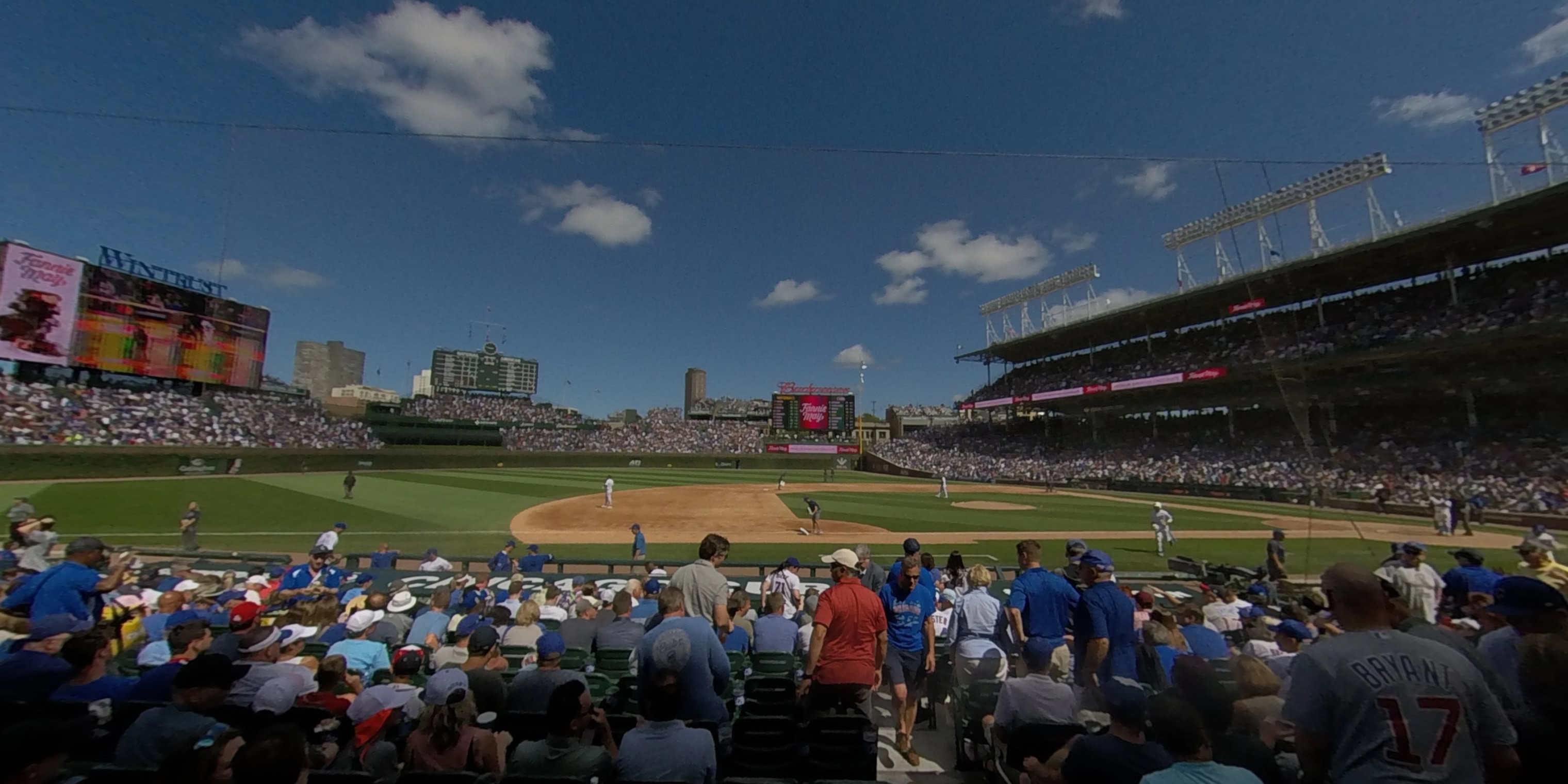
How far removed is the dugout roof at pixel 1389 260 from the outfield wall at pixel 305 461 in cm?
3644

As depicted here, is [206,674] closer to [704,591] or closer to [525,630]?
Result: [525,630]

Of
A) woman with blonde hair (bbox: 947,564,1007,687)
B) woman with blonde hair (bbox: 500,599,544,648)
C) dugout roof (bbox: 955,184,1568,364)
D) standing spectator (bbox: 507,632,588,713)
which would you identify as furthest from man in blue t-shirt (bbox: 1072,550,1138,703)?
dugout roof (bbox: 955,184,1568,364)

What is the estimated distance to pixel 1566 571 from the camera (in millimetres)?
7289

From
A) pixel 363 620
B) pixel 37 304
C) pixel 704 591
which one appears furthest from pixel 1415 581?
pixel 37 304

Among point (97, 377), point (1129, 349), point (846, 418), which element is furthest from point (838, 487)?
point (97, 377)

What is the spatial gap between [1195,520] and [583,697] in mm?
29786

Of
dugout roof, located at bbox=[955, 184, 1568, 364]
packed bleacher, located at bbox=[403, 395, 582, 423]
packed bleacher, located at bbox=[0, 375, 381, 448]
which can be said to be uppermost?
dugout roof, located at bbox=[955, 184, 1568, 364]

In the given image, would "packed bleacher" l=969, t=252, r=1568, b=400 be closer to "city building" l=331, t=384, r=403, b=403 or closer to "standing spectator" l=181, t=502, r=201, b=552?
"standing spectator" l=181, t=502, r=201, b=552

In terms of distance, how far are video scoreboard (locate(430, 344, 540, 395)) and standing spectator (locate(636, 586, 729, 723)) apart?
10327 cm

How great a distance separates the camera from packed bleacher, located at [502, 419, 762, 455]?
64.4 meters

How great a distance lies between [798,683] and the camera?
5.39 m

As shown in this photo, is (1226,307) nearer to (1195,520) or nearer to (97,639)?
(1195,520)

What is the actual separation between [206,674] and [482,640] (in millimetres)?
1567

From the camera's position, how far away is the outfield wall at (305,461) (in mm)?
28141
